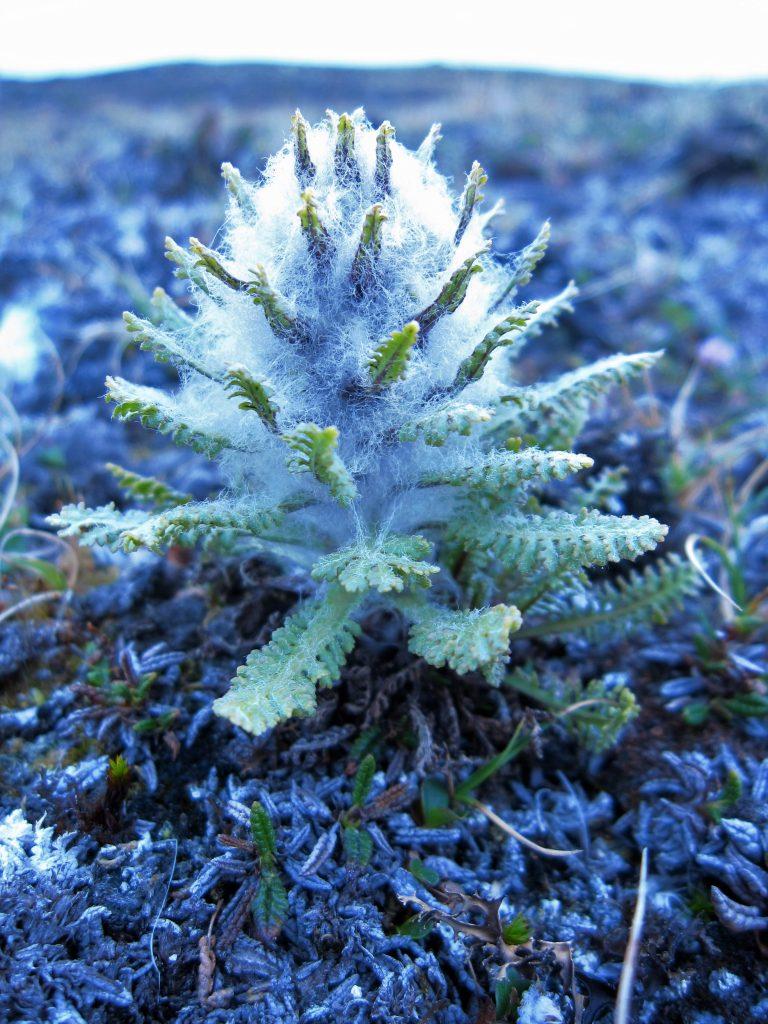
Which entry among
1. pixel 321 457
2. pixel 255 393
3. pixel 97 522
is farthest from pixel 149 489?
pixel 321 457

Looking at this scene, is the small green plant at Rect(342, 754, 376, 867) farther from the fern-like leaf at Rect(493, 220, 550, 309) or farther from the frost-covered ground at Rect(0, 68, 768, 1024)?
the fern-like leaf at Rect(493, 220, 550, 309)

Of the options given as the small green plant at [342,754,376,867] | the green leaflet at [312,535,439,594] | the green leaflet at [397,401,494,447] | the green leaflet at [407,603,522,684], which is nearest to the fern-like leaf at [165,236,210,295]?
the green leaflet at [397,401,494,447]

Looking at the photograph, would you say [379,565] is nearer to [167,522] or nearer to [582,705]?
[167,522]

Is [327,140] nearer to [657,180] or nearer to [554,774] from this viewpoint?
[554,774]

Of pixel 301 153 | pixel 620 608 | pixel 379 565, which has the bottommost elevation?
pixel 620 608

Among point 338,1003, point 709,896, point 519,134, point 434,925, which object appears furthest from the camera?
point 519,134

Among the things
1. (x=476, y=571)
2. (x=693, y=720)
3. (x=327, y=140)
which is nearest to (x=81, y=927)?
(x=476, y=571)
